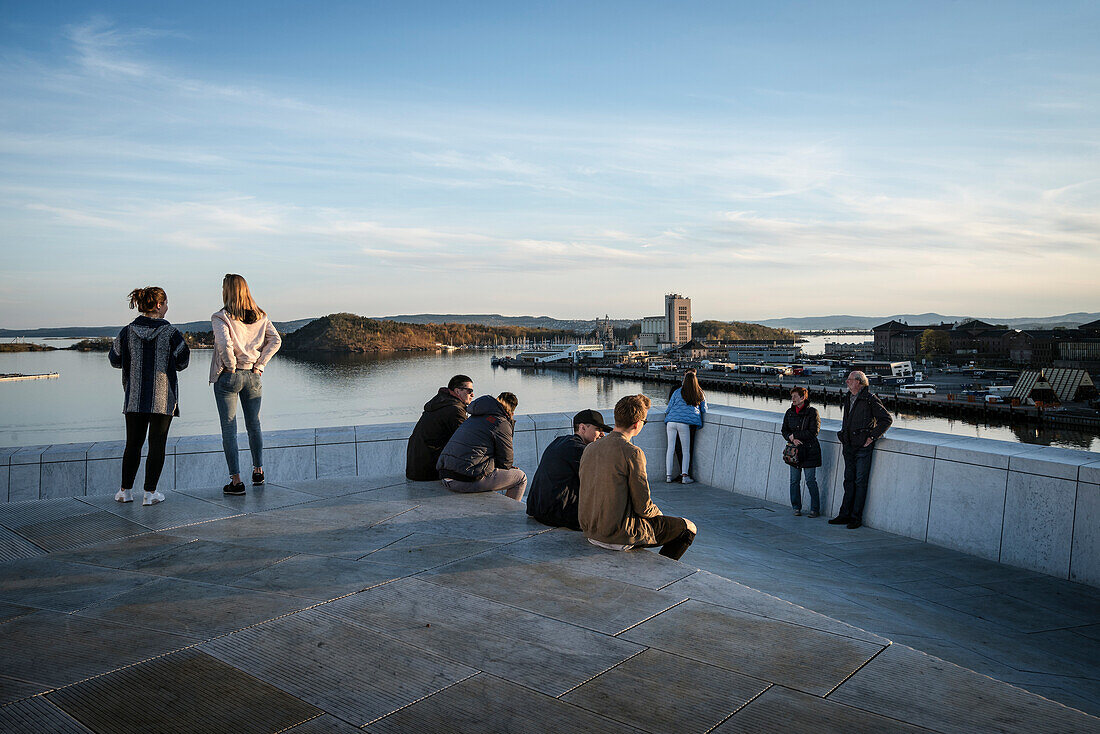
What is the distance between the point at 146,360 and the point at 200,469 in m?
2.34

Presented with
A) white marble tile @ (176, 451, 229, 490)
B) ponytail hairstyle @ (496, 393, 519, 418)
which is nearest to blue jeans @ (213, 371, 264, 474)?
white marble tile @ (176, 451, 229, 490)

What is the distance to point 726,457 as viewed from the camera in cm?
923

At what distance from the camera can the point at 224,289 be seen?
604 centimetres

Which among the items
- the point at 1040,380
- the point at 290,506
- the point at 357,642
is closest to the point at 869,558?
the point at 357,642

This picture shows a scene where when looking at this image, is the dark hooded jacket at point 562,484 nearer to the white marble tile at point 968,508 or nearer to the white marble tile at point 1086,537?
the white marble tile at point 968,508

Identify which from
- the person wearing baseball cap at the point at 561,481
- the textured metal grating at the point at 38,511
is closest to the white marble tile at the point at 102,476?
the textured metal grating at the point at 38,511

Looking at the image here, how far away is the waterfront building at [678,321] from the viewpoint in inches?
7574

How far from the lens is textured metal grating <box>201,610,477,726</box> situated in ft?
9.04

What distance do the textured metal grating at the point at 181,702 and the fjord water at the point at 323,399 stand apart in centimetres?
4100

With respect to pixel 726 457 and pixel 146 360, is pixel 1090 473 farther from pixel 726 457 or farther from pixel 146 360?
pixel 146 360

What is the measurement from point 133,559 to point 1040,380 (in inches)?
3691

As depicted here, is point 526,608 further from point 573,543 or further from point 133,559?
point 133,559

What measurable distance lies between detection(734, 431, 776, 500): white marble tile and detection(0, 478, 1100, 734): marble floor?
2.48 metres

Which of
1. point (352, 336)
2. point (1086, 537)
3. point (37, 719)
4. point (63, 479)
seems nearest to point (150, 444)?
point (63, 479)
